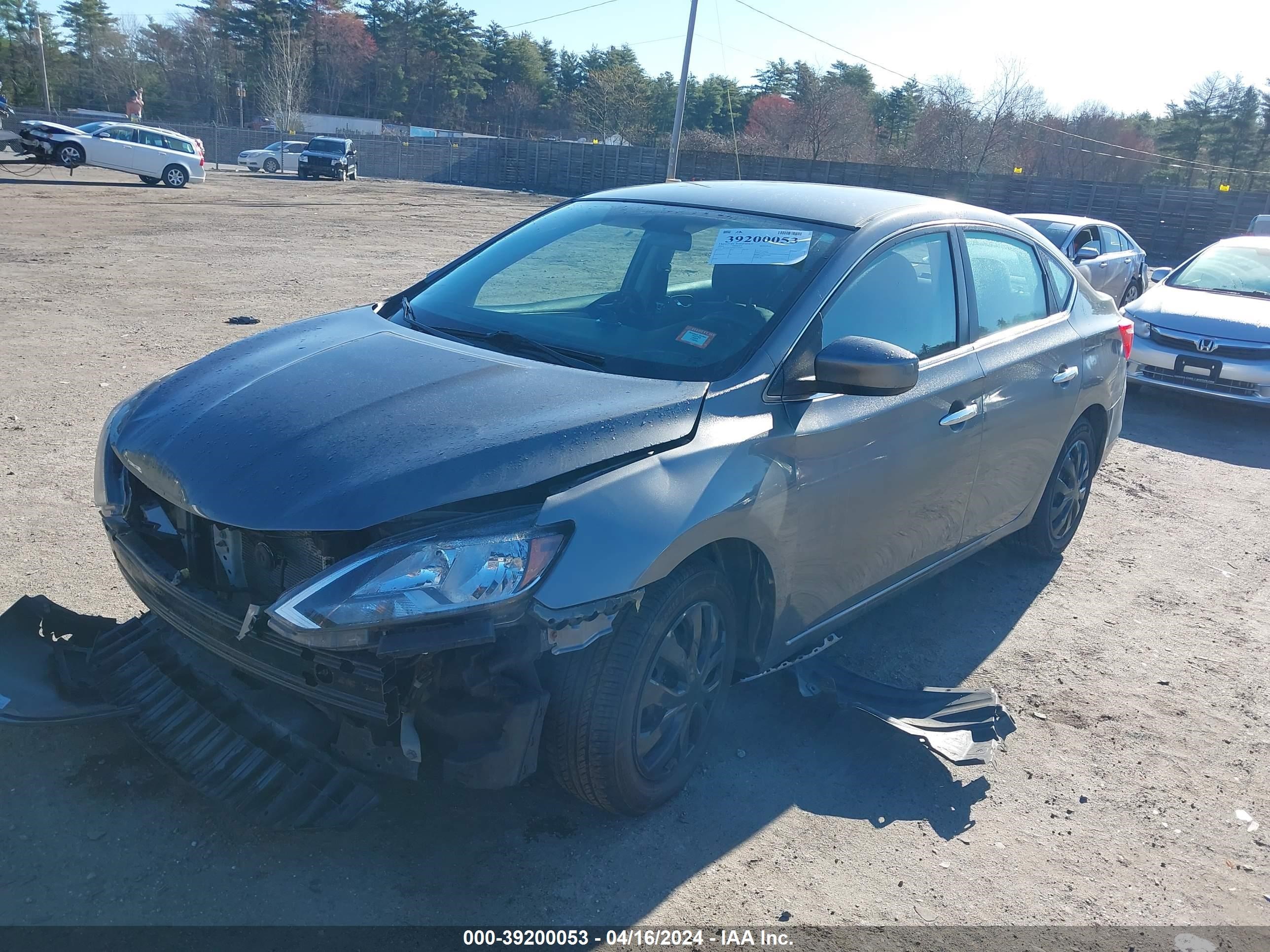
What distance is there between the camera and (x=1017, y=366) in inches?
174

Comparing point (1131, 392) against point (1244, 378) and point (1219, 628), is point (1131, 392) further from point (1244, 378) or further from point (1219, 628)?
point (1219, 628)

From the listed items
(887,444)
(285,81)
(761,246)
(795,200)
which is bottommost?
(887,444)

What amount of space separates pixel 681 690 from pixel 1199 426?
8.22 meters

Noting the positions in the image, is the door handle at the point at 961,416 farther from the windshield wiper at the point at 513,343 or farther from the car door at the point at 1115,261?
the car door at the point at 1115,261

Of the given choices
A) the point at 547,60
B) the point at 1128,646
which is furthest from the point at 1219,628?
the point at 547,60

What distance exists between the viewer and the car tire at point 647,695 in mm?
2752

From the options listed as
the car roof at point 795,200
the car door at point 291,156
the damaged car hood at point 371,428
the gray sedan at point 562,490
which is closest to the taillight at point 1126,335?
the car roof at point 795,200

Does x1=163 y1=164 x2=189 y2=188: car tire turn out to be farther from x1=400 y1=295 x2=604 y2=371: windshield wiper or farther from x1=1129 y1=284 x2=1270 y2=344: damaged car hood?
x1=400 y1=295 x2=604 y2=371: windshield wiper

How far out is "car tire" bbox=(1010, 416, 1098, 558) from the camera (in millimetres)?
5238

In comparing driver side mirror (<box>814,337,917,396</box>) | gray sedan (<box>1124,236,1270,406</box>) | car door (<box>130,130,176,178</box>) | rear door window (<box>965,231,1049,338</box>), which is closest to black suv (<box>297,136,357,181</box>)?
car door (<box>130,130,176,178</box>)

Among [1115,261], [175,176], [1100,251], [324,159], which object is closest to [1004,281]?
[1100,251]

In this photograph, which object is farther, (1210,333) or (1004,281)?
(1210,333)

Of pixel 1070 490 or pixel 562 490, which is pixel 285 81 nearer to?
pixel 1070 490

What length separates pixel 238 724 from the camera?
9.23ft
